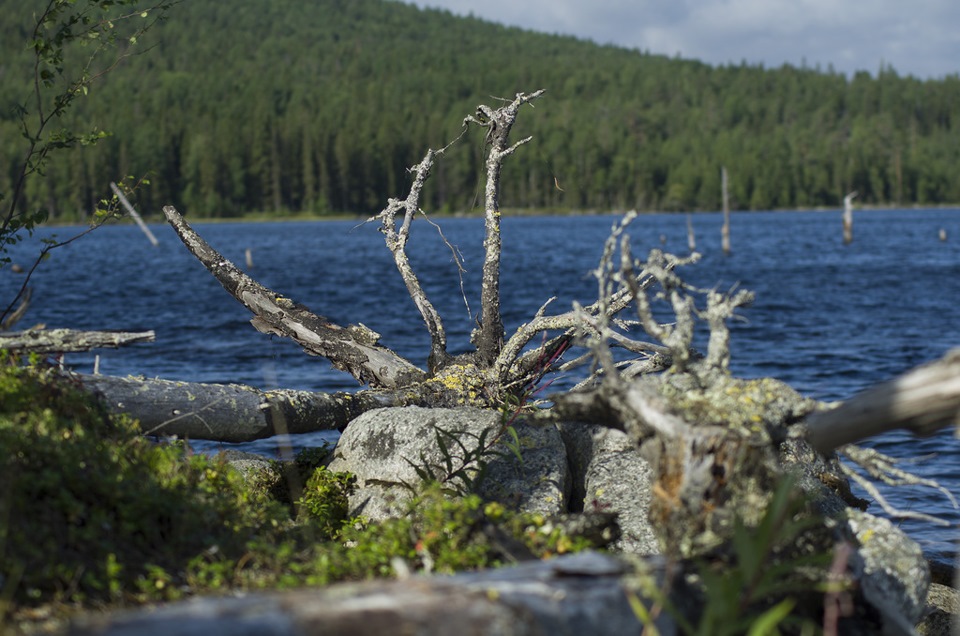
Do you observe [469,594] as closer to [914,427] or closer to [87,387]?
[914,427]

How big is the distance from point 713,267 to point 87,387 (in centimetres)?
5161

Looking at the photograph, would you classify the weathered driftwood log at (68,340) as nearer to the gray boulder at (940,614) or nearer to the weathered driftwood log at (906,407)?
the weathered driftwood log at (906,407)

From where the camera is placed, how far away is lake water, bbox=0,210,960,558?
16.8 metres

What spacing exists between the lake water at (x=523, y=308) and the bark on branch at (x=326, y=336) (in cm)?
64

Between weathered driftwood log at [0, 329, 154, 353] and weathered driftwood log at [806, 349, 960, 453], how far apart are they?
3.72 meters

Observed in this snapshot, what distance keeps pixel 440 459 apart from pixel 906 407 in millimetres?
3800

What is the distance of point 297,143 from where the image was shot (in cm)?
16538

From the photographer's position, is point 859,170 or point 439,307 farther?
point 859,170

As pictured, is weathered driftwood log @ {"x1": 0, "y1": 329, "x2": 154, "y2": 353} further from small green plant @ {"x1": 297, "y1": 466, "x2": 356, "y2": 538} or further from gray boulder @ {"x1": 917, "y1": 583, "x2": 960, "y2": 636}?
gray boulder @ {"x1": 917, "y1": 583, "x2": 960, "y2": 636}

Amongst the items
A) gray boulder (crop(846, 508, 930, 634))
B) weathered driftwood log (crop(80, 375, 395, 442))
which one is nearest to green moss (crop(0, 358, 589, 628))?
weathered driftwood log (crop(80, 375, 395, 442))

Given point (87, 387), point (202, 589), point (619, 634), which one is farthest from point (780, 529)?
point (87, 387)

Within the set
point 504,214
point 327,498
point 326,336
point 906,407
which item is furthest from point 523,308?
point 504,214

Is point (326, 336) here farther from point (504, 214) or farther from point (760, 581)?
point (504, 214)

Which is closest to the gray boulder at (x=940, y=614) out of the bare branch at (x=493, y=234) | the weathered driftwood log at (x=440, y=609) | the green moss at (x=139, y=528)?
the green moss at (x=139, y=528)
